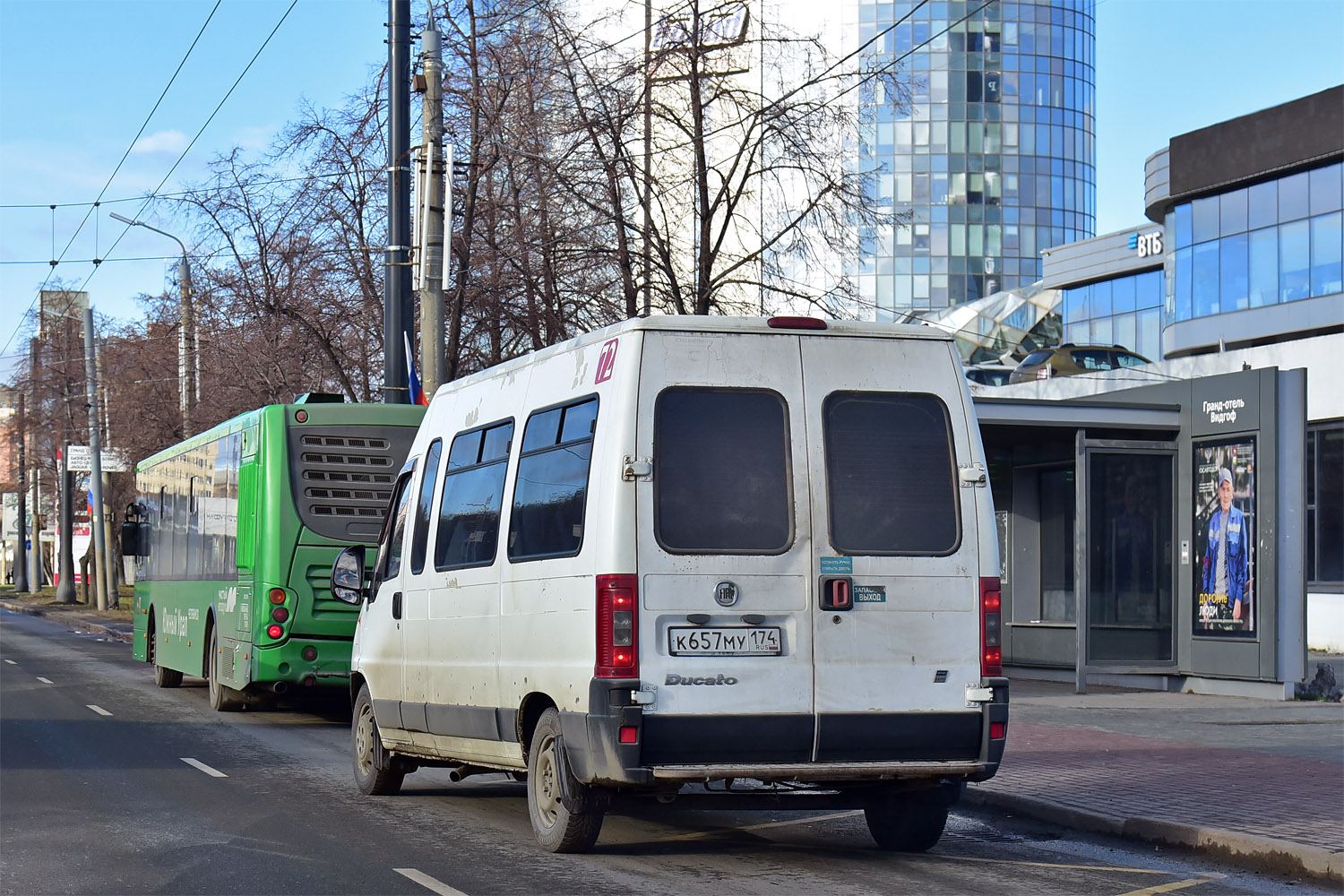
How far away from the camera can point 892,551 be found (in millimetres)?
7996

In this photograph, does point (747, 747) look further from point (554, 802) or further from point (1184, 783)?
point (1184, 783)

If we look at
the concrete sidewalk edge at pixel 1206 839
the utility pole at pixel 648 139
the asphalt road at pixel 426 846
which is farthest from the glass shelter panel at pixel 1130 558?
the concrete sidewalk edge at pixel 1206 839

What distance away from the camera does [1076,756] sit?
12719 millimetres

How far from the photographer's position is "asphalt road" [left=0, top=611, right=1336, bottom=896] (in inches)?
301

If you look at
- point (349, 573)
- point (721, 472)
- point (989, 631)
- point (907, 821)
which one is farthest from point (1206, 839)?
point (349, 573)

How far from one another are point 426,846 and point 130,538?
601 inches

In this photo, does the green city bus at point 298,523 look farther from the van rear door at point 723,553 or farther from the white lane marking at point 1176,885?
the white lane marking at point 1176,885

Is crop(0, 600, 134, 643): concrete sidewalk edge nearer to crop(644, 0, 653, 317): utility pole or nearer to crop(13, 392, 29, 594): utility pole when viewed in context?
crop(13, 392, 29, 594): utility pole

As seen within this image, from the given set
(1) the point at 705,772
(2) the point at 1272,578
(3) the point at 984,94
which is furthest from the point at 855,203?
(3) the point at 984,94

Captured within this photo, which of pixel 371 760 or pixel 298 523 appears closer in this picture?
pixel 371 760

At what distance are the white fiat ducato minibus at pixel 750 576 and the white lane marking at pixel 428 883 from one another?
758 mm

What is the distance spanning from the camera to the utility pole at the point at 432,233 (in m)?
17.2

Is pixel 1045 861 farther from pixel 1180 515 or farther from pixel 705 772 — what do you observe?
pixel 1180 515

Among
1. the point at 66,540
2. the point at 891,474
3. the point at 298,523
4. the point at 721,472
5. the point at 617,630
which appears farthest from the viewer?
the point at 66,540
